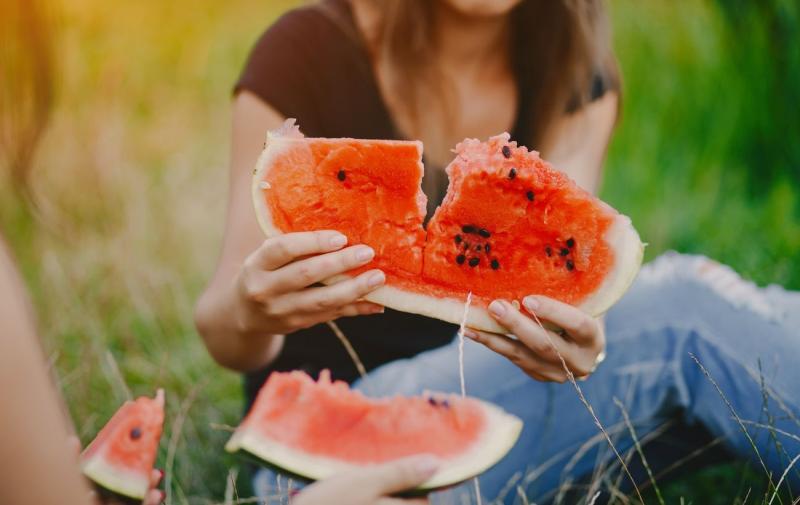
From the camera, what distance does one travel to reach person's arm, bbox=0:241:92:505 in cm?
80

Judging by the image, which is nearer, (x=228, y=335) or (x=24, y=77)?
(x=24, y=77)

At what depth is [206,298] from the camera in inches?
73.4

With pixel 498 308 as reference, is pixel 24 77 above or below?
above

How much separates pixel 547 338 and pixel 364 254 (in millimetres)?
376

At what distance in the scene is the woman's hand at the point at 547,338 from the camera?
4.62ft

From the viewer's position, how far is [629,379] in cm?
200

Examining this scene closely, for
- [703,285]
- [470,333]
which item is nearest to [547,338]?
[470,333]

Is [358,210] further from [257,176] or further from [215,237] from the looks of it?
[215,237]

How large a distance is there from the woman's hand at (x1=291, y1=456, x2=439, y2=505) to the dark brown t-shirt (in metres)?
1.05

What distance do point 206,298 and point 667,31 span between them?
3.49m

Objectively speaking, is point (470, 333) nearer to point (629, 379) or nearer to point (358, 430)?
point (358, 430)

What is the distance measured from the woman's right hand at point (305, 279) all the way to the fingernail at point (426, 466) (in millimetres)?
351

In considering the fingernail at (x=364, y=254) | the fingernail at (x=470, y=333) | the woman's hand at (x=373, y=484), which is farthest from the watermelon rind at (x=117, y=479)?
the fingernail at (x=470, y=333)

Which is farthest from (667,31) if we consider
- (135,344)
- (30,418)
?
(30,418)
